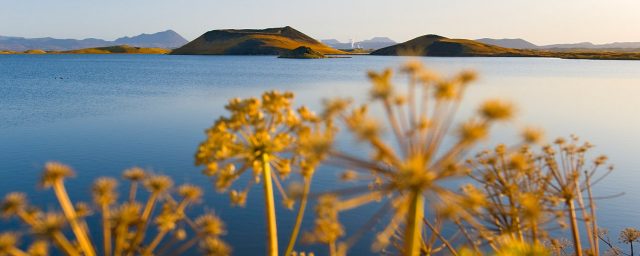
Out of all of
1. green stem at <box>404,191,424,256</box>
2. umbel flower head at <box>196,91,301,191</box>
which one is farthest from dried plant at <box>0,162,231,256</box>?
green stem at <box>404,191,424,256</box>

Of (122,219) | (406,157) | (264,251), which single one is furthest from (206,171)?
(264,251)

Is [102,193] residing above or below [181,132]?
above

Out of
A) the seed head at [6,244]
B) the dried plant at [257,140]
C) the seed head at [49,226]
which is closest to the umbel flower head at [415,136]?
the dried plant at [257,140]

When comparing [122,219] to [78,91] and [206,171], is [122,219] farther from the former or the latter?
[78,91]

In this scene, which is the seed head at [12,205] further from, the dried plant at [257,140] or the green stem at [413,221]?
the green stem at [413,221]

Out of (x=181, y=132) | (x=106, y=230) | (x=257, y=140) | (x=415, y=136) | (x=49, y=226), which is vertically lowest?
(x=181, y=132)

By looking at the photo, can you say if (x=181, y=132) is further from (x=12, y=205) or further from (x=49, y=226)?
(x=49, y=226)

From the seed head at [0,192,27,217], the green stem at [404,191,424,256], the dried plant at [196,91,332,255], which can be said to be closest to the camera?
the green stem at [404,191,424,256]

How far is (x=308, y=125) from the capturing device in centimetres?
733

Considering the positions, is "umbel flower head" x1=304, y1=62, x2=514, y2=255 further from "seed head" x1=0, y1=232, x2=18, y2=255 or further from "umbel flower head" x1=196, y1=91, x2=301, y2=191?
"seed head" x1=0, y1=232, x2=18, y2=255

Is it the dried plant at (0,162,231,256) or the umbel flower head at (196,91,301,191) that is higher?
the umbel flower head at (196,91,301,191)

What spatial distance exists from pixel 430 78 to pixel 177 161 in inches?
1151

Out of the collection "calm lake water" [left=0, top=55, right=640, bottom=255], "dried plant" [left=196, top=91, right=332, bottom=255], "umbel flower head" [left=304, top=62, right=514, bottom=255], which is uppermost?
"umbel flower head" [left=304, top=62, right=514, bottom=255]

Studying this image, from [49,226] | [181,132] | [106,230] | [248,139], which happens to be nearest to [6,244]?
[49,226]
